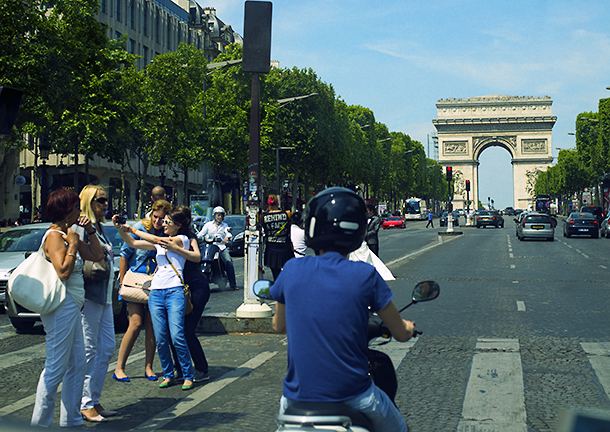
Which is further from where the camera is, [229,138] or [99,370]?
[229,138]

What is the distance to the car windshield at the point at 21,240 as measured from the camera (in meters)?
11.9

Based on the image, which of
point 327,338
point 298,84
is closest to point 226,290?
point 327,338

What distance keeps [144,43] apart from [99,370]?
50508mm

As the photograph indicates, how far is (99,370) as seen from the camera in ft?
16.9

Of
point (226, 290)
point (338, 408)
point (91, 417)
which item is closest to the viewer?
point (338, 408)

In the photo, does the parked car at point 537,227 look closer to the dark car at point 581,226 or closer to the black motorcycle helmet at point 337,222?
the dark car at point 581,226

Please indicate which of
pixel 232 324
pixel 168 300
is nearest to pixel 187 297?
pixel 168 300

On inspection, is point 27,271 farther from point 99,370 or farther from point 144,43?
point 144,43

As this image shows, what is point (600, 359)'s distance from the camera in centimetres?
677

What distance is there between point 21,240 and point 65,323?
8.38m

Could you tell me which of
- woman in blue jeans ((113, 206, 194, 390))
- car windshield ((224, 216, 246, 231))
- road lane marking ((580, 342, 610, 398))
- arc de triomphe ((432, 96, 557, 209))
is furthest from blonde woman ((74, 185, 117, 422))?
arc de triomphe ((432, 96, 557, 209))

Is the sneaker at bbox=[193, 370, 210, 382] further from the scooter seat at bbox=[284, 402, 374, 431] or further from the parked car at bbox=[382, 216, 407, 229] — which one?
the parked car at bbox=[382, 216, 407, 229]

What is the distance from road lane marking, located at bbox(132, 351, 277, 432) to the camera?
487cm

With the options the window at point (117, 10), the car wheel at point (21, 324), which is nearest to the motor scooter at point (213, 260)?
the car wheel at point (21, 324)
